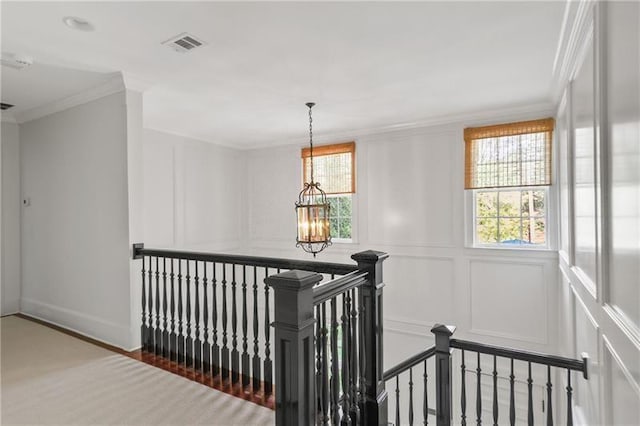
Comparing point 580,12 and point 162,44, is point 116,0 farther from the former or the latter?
point 580,12

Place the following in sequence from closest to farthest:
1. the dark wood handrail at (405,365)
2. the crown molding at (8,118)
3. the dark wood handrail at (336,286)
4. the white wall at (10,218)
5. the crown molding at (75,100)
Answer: the dark wood handrail at (336,286) < the dark wood handrail at (405,365) < the crown molding at (75,100) < the crown molding at (8,118) < the white wall at (10,218)

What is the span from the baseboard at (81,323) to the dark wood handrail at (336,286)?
254 cm

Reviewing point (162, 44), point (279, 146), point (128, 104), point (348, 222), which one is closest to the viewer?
point (162, 44)

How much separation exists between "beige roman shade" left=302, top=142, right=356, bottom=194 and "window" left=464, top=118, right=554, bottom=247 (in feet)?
5.70

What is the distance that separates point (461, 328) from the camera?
4852 millimetres

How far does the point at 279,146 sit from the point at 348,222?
1.88 metres

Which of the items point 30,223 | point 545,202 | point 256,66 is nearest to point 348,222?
point 545,202

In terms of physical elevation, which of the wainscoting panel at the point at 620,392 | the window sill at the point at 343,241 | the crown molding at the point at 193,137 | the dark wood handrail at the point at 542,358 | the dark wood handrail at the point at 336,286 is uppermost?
the crown molding at the point at 193,137

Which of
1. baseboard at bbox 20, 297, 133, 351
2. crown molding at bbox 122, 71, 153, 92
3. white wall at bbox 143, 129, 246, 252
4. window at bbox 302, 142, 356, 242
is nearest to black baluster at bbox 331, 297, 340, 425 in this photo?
baseboard at bbox 20, 297, 133, 351

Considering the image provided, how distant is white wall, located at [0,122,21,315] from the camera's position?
4.61 meters

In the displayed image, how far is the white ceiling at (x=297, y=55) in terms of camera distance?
2.35 metres

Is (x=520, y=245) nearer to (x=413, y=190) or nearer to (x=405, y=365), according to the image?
(x=413, y=190)

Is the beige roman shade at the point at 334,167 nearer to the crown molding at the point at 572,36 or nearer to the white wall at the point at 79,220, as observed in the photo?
the crown molding at the point at 572,36

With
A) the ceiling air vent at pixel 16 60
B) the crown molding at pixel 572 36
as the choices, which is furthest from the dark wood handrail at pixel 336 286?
the ceiling air vent at pixel 16 60
